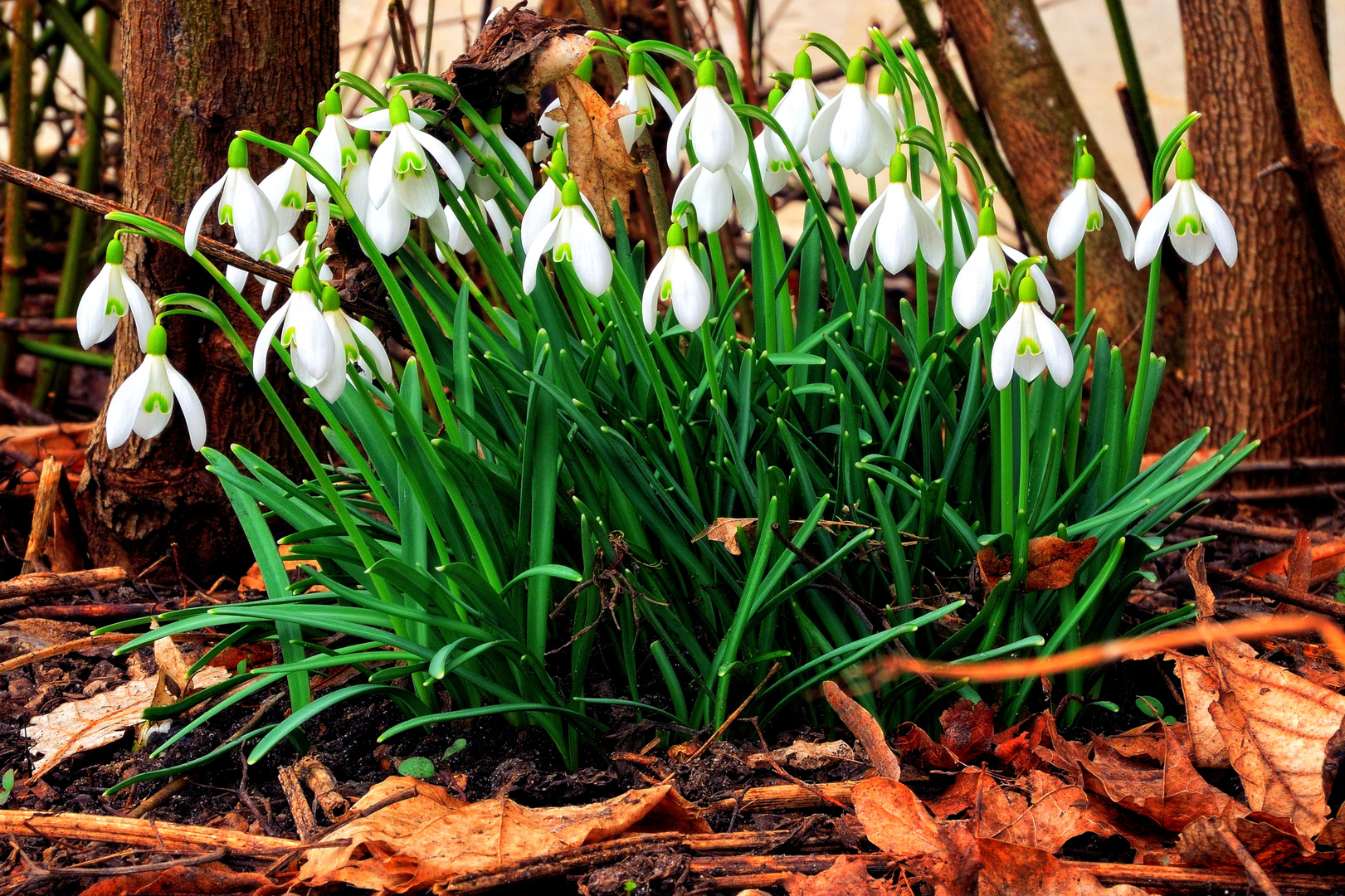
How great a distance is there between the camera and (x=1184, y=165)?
134cm

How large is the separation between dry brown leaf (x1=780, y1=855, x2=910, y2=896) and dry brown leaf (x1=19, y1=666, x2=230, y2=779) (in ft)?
3.14

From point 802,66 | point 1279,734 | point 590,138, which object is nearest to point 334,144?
point 590,138

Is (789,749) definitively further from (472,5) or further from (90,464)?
(472,5)

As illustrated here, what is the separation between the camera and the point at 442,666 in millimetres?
1259

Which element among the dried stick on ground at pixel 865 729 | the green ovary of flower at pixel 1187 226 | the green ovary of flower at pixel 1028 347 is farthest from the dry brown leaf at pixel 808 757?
the green ovary of flower at pixel 1187 226

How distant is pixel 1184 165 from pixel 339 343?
3.29ft

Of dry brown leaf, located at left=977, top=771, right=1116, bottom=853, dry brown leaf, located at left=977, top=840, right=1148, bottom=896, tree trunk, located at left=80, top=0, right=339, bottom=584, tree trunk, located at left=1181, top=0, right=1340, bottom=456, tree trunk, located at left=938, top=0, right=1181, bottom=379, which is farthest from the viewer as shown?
tree trunk, located at left=938, top=0, right=1181, bottom=379

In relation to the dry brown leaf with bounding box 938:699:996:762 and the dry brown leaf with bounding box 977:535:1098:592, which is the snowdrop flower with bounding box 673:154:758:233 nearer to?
the dry brown leaf with bounding box 977:535:1098:592

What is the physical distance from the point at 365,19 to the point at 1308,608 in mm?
8204

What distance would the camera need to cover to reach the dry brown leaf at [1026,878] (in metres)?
1.11

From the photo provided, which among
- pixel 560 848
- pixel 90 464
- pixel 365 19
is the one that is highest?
pixel 365 19

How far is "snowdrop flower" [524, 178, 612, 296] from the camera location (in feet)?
4.10

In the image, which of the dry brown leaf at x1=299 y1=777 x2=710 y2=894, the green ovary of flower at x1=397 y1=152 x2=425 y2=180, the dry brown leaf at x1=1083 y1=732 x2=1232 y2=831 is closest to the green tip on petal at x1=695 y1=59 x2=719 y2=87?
the green ovary of flower at x1=397 y1=152 x2=425 y2=180

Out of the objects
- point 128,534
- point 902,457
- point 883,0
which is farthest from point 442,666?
→ point 883,0
